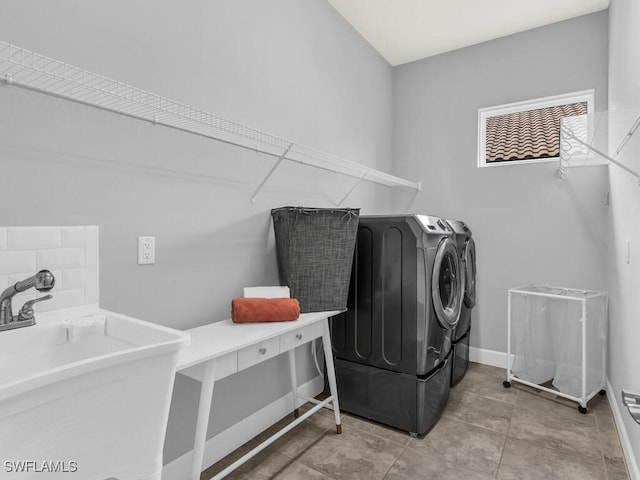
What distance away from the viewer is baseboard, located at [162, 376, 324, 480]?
161cm

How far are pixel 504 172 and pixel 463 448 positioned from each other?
7.13ft

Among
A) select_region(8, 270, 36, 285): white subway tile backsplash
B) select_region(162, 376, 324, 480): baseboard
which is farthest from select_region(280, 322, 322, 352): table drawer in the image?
select_region(8, 270, 36, 285): white subway tile backsplash

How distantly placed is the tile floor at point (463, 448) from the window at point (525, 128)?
6.20 ft

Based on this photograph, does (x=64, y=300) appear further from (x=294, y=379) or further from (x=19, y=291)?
(x=294, y=379)

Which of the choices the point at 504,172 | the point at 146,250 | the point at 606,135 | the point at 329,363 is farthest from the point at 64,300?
the point at 504,172

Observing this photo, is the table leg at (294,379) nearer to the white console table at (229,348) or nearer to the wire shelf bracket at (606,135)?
the white console table at (229,348)

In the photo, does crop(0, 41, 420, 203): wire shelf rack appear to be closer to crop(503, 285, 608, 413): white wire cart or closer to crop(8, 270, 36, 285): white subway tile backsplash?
crop(8, 270, 36, 285): white subway tile backsplash

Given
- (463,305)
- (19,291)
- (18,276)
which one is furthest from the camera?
(463,305)

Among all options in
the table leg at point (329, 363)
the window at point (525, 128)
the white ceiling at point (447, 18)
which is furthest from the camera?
the window at point (525, 128)

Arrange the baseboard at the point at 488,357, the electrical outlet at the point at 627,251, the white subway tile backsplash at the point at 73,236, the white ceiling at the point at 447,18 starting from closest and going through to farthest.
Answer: the white subway tile backsplash at the point at 73,236
the electrical outlet at the point at 627,251
the white ceiling at the point at 447,18
the baseboard at the point at 488,357

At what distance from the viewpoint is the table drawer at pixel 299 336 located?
1.66 m

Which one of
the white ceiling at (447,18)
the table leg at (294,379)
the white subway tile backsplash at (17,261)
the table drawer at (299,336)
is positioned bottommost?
the table leg at (294,379)

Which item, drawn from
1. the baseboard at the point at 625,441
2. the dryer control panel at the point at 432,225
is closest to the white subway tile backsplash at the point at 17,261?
the dryer control panel at the point at 432,225

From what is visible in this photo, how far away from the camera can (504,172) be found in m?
3.07
